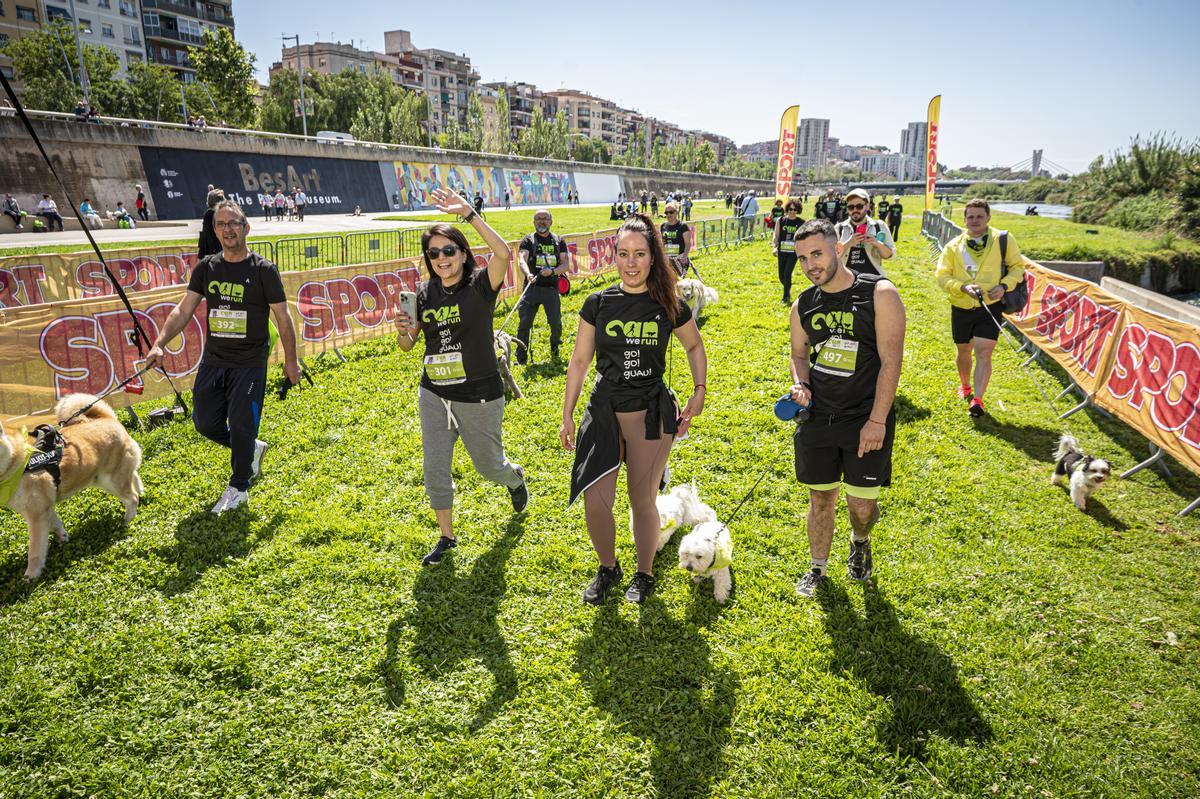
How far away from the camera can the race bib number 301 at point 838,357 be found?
403 centimetres

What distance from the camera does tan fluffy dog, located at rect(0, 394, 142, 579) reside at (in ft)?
14.8

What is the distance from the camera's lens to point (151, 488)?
5.97 m

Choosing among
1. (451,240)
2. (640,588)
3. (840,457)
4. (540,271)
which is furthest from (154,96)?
(840,457)

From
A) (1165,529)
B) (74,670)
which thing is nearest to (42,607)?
(74,670)

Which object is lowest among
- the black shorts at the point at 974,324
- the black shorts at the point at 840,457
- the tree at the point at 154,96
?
the black shorts at the point at 840,457

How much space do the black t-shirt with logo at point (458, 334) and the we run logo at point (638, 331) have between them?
109 cm

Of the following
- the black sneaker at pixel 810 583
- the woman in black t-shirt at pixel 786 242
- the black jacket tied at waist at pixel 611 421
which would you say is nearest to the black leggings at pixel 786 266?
the woman in black t-shirt at pixel 786 242

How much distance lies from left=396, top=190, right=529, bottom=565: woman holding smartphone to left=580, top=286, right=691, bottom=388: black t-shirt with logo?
32.8 inches

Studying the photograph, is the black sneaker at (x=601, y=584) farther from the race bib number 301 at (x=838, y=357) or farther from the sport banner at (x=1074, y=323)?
the sport banner at (x=1074, y=323)

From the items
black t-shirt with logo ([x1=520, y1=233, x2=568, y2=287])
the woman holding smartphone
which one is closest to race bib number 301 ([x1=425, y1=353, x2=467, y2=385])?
the woman holding smartphone

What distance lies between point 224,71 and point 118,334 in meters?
55.9

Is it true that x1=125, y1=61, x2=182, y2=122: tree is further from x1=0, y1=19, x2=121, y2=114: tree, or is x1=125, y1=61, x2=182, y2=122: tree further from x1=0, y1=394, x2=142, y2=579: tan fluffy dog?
x1=0, y1=394, x2=142, y2=579: tan fluffy dog

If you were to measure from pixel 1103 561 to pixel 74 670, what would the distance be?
6933mm

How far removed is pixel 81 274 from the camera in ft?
47.5
